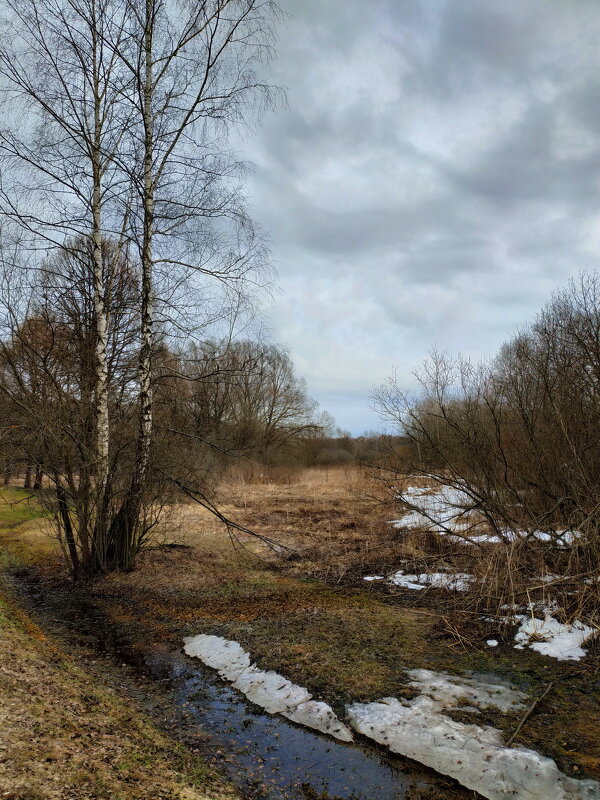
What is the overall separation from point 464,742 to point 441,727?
24cm

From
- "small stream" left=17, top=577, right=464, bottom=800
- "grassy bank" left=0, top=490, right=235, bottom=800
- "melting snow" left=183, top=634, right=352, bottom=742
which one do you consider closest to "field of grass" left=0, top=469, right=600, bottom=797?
"melting snow" left=183, top=634, right=352, bottom=742

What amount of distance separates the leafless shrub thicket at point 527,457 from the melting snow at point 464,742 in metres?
2.22

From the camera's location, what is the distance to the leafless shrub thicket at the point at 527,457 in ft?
23.2

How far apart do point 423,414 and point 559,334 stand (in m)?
2.99

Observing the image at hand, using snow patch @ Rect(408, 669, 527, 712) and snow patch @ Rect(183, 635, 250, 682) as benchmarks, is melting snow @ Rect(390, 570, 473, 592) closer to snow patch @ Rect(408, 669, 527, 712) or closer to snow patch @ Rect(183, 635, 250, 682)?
snow patch @ Rect(408, 669, 527, 712)

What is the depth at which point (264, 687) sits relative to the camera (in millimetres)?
5000

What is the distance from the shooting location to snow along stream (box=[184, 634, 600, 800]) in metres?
3.45

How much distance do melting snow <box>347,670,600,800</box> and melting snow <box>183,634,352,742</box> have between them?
9.1 inches

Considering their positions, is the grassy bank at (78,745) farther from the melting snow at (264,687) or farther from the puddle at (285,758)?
the melting snow at (264,687)

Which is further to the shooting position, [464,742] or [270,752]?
[270,752]

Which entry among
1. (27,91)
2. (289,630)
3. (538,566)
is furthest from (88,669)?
(27,91)

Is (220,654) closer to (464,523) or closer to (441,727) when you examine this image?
(441,727)

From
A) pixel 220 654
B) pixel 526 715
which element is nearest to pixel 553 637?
pixel 526 715

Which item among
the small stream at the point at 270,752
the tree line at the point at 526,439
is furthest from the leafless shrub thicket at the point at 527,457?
the small stream at the point at 270,752
